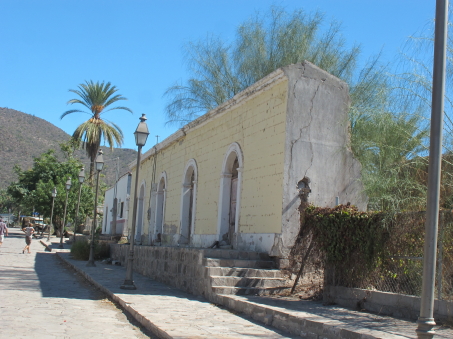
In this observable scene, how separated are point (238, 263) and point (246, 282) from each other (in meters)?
0.67

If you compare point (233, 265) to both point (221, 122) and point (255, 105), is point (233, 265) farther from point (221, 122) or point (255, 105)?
point (221, 122)

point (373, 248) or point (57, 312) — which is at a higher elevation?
point (373, 248)

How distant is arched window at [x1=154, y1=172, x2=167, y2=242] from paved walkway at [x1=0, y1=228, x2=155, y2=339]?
7038 millimetres

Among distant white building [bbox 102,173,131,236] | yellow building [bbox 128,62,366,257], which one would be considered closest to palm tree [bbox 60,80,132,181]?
distant white building [bbox 102,173,131,236]

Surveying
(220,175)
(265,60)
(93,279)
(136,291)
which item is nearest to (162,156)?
(265,60)

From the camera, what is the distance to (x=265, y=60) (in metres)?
20.3

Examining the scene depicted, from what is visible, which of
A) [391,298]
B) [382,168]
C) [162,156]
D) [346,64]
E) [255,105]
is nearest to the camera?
[391,298]

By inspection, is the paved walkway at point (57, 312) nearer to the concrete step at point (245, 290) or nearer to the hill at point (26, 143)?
the concrete step at point (245, 290)

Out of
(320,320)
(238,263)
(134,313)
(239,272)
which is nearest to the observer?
(320,320)

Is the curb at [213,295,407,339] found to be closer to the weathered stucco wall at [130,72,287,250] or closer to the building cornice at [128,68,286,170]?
the weathered stucco wall at [130,72,287,250]

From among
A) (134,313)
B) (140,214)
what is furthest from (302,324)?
(140,214)

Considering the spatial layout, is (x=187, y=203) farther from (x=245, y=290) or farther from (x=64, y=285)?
(x=245, y=290)

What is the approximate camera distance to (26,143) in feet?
291

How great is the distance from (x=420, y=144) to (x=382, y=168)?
0.69 m
